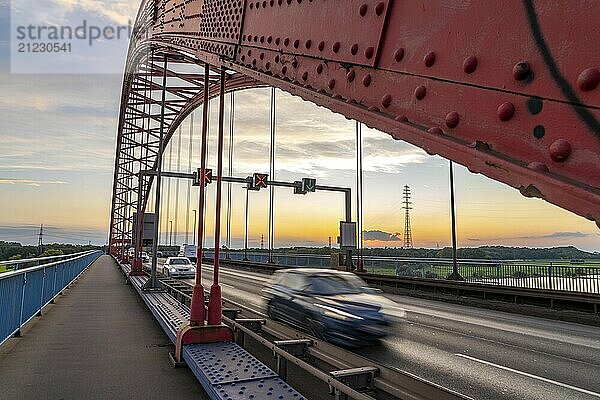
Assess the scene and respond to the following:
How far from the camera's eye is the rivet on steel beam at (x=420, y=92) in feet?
5.75

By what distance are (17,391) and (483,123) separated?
663cm

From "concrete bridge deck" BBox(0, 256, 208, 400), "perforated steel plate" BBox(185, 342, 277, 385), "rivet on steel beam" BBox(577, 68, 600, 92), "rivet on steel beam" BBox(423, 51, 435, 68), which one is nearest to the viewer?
"rivet on steel beam" BBox(577, 68, 600, 92)

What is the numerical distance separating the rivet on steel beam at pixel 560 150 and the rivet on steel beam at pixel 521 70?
24cm

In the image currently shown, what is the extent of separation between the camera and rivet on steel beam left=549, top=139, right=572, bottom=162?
1257mm

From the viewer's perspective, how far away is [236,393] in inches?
175

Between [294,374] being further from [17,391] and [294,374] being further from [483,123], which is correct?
[483,123]

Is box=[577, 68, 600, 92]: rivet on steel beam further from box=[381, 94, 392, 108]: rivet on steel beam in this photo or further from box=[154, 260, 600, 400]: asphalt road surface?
box=[154, 260, 600, 400]: asphalt road surface

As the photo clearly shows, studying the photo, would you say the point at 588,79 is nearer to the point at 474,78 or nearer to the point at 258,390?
the point at 474,78

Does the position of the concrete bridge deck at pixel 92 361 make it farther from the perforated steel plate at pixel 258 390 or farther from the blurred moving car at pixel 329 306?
the blurred moving car at pixel 329 306

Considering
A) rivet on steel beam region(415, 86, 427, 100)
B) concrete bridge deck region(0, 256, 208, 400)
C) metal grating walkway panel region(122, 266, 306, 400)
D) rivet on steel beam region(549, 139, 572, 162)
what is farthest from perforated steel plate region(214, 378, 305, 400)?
rivet on steel beam region(549, 139, 572, 162)

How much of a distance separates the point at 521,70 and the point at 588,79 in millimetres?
199

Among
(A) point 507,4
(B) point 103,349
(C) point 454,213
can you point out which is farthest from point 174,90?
(A) point 507,4

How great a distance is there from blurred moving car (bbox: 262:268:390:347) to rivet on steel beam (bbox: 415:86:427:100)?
24.3 ft

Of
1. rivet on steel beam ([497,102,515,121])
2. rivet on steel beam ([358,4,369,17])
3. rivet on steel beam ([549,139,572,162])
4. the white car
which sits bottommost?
the white car
